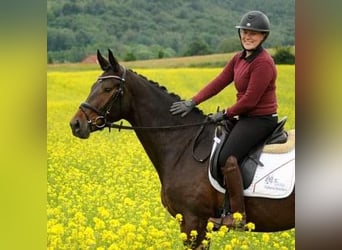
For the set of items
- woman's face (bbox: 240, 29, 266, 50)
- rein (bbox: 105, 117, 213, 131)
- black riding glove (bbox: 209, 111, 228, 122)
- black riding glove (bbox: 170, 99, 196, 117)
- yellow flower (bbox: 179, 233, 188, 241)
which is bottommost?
yellow flower (bbox: 179, 233, 188, 241)

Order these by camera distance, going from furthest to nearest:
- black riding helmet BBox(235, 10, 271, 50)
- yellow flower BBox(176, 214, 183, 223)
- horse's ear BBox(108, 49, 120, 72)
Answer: yellow flower BBox(176, 214, 183, 223) < horse's ear BBox(108, 49, 120, 72) < black riding helmet BBox(235, 10, 271, 50)

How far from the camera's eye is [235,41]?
2637mm

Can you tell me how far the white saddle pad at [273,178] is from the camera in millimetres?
2619

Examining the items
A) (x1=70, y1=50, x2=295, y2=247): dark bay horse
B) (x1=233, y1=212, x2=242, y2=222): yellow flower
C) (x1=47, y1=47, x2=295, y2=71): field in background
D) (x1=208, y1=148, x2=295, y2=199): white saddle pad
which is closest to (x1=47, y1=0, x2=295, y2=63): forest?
(x1=47, y1=47, x2=295, y2=71): field in background

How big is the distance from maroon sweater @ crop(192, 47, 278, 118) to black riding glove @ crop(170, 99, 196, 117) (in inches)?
4.8

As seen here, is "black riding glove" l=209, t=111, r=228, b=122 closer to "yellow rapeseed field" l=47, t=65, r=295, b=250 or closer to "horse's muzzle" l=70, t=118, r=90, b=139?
"yellow rapeseed field" l=47, t=65, r=295, b=250

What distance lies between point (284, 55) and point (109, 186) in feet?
3.21

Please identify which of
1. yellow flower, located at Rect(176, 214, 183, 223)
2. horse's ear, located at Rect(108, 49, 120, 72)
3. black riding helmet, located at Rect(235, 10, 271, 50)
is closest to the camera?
black riding helmet, located at Rect(235, 10, 271, 50)

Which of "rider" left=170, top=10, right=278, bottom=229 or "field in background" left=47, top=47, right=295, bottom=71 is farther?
"field in background" left=47, top=47, right=295, bottom=71

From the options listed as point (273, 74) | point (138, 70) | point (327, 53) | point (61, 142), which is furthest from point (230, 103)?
point (327, 53)

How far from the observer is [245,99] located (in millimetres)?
2551

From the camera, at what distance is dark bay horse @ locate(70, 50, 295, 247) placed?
8.70 feet

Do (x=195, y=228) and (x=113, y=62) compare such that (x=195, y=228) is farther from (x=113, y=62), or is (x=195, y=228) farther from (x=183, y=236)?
(x=113, y=62)

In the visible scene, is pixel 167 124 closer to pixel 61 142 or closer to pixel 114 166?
pixel 114 166
